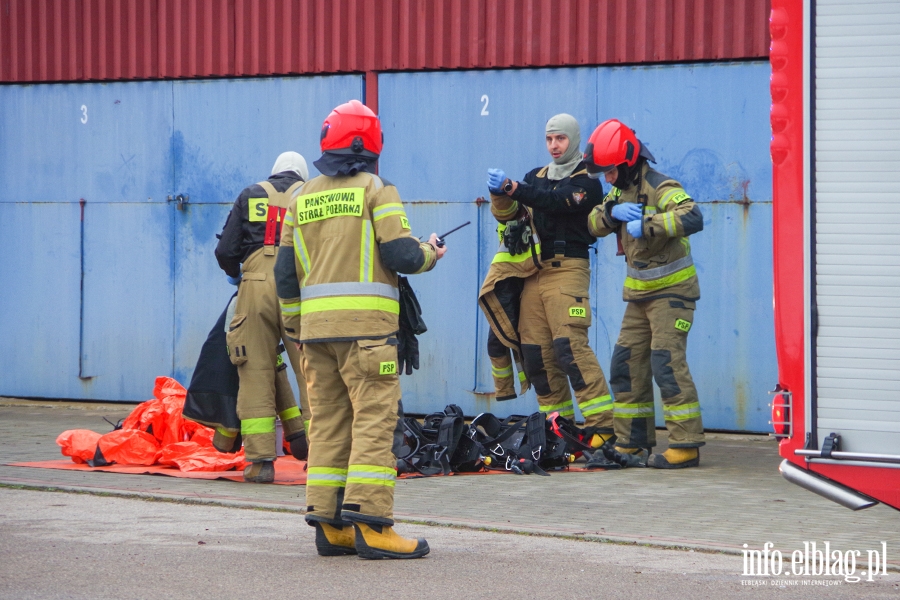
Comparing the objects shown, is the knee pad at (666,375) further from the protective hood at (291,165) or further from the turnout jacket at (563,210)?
the protective hood at (291,165)

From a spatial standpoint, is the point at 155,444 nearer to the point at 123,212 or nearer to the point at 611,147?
the point at 611,147

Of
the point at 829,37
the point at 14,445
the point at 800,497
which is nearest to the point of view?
the point at 829,37

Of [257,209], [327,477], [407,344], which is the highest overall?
[257,209]

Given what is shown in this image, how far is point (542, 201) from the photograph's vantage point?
898cm

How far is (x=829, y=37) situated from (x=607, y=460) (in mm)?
4580

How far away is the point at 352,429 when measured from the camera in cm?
586

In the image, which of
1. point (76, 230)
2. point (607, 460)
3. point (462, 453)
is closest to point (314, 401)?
point (462, 453)

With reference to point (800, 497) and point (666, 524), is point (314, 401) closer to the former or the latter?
point (666, 524)

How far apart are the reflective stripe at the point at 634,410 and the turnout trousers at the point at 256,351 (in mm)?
2376

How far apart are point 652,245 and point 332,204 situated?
139 inches

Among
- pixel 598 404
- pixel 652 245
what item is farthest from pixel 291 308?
pixel 598 404

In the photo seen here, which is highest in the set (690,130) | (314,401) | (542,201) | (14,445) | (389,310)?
(690,130)

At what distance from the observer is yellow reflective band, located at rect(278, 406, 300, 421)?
855 centimetres

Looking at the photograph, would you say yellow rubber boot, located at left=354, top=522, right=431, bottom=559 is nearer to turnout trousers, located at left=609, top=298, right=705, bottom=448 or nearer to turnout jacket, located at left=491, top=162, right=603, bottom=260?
turnout trousers, located at left=609, top=298, right=705, bottom=448
